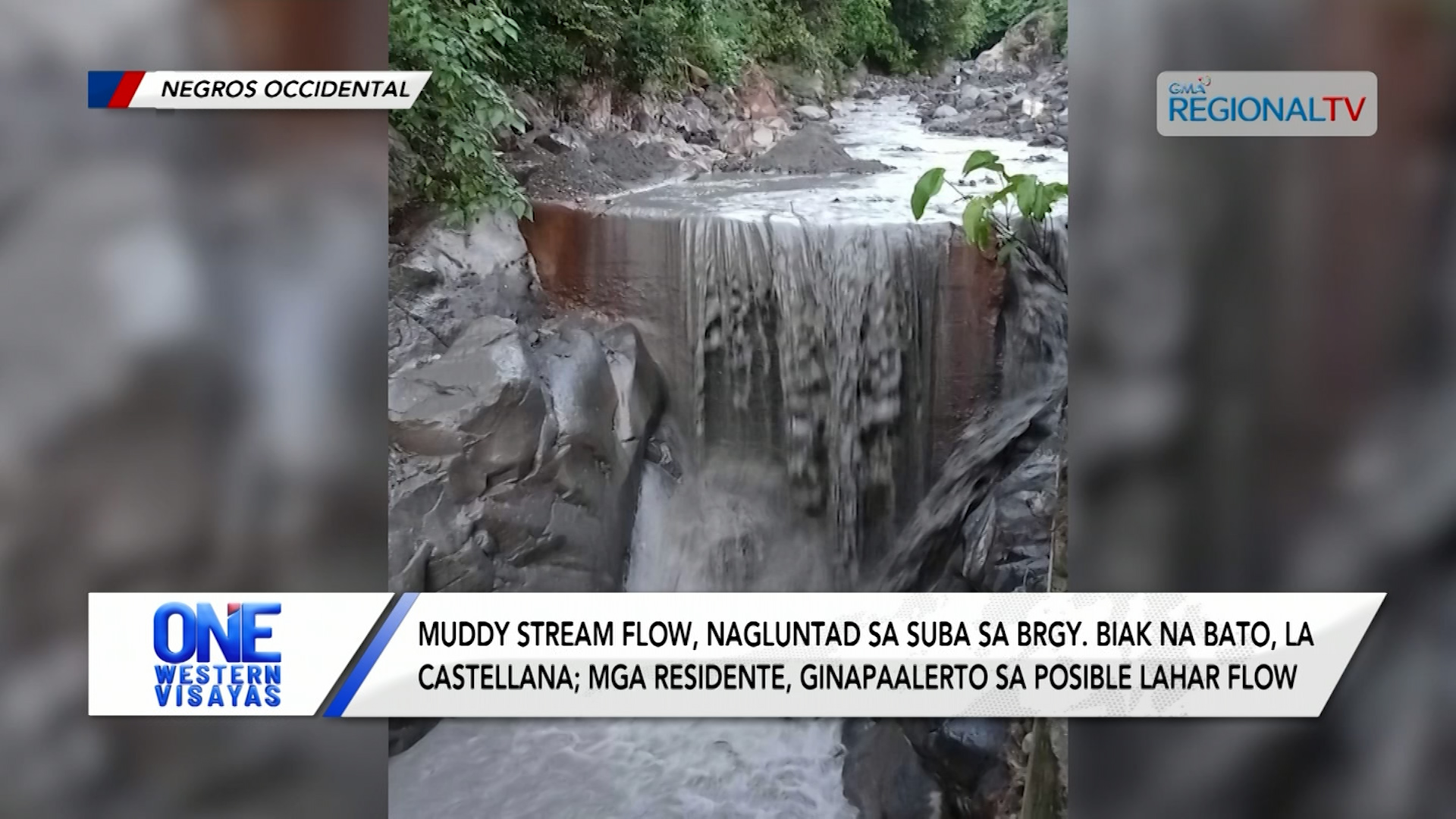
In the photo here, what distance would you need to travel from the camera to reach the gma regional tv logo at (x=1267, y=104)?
1562mm

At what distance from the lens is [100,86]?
1584 mm

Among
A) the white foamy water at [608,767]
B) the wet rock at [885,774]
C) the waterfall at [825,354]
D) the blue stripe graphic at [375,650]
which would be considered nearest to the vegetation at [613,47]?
the waterfall at [825,354]

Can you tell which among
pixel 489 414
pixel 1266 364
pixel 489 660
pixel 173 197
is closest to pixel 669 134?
pixel 489 414

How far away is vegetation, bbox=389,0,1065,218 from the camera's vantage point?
1.68m

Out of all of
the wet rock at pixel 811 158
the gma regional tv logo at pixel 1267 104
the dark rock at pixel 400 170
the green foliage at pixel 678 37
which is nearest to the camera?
the gma regional tv logo at pixel 1267 104

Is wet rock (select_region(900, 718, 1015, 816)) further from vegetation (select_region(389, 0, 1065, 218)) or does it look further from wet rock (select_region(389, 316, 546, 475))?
vegetation (select_region(389, 0, 1065, 218))

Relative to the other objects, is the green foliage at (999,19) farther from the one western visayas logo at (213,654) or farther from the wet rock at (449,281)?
the one western visayas logo at (213,654)

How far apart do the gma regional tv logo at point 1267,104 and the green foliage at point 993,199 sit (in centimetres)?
22

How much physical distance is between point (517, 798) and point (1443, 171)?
1.99 metres

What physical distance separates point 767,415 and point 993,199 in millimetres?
651

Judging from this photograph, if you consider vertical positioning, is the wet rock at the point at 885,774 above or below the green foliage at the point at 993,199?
below

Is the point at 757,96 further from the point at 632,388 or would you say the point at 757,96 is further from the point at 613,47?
the point at 632,388

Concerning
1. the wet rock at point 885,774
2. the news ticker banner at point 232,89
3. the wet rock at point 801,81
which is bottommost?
the wet rock at point 885,774

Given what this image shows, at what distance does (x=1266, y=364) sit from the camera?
1.58 m
